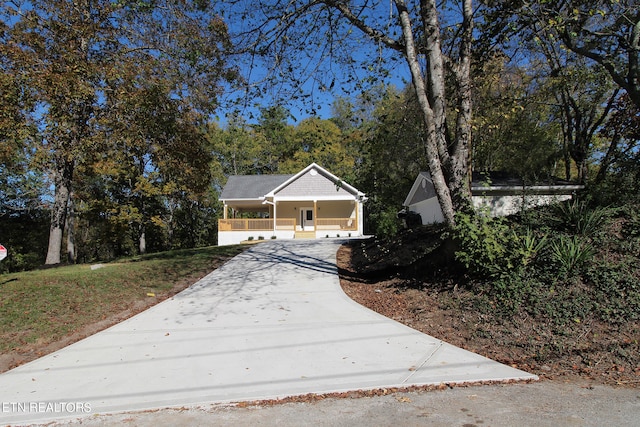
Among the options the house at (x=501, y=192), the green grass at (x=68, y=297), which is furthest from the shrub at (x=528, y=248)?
the house at (x=501, y=192)

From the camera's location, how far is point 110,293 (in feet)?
27.6

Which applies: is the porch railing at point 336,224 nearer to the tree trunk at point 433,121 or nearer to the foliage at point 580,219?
the foliage at point 580,219

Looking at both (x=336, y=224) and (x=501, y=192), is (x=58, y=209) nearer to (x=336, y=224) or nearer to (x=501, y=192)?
(x=336, y=224)

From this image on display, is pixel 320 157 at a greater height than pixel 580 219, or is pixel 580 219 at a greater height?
pixel 320 157

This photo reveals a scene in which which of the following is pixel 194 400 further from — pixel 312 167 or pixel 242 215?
pixel 242 215

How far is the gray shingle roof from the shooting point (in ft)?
94.9

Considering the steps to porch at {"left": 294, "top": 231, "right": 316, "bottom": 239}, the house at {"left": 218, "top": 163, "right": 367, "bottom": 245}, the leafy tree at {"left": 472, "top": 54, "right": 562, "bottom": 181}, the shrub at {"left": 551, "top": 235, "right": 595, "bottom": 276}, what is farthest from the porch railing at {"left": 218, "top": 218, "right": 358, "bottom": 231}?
the shrub at {"left": 551, "top": 235, "right": 595, "bottom": 276}

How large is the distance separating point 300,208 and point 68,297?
73.9 ft

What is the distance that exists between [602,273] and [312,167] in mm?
22662

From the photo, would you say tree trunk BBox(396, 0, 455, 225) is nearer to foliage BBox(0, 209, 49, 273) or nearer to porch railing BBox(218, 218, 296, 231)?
porch railing BBox(218, 218, 296, 231)

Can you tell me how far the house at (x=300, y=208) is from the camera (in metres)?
27.0

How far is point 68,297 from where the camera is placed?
776 centimetres

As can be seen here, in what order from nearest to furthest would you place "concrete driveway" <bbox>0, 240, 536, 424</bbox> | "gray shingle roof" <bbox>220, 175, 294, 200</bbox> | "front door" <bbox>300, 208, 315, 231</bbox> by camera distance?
"concrete driveway" <bbox>0, 240, 536, 424</bbox> → "gray shingle roof" <bbox>220, 175, 294, 200</bbox> → "front door" <bbox>300, 208, 315, 231</bbox>

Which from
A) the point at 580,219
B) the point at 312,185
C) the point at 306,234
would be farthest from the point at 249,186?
the point at 580,219
